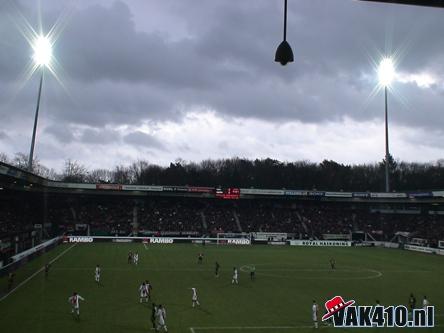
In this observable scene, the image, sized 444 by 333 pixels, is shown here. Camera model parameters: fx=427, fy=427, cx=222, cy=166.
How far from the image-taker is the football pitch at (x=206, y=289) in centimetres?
2547

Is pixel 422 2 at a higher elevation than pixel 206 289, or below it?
higher

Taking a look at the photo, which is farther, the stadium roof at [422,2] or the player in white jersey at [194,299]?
the player in white jersey at [194,299]

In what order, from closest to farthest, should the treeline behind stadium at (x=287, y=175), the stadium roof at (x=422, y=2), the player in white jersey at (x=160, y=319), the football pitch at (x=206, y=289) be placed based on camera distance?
the stadium roof at (x=422, y=2), the player in white jersey at (x=160, y=319), the football pitch at (x=206, y=289), the treeline behind stadium at (x=287, y=175)

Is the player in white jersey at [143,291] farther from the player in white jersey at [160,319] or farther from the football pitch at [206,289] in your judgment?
the player in white jersey at [160,319]

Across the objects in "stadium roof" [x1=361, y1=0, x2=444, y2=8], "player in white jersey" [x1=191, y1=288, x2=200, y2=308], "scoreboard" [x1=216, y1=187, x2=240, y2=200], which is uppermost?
"stadium roof" [x1=361, y1=0, x2=444, y2=8]

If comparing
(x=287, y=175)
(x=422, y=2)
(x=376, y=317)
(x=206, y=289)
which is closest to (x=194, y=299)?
(x=206, y=289)

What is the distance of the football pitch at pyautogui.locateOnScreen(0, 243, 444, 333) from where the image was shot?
25.5 metres

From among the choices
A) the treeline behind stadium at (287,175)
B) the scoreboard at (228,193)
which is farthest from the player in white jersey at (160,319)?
the treeline behind stadium at (287,175)

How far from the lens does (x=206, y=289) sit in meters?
35.8

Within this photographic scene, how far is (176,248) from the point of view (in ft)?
226

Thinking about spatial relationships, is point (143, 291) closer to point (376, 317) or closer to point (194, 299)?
point (194, 299)

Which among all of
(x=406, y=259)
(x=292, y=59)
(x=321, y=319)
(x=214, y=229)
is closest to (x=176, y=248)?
(x=214, y=229)

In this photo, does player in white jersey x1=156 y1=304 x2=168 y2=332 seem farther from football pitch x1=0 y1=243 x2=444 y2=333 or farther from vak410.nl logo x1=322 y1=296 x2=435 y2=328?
vak410.nl logo x1=322 y1=296 x2=435 y2=328

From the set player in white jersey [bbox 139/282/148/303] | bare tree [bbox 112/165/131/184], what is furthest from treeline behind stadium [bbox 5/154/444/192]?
player in white jersey [bbox 139/282/148/303]
